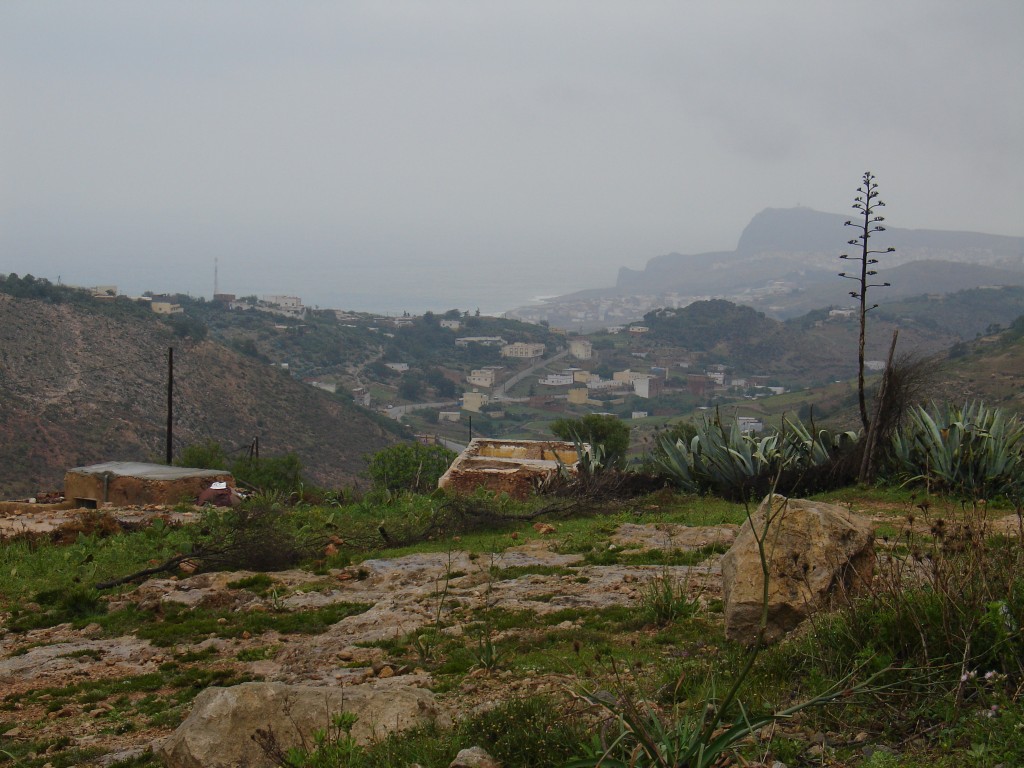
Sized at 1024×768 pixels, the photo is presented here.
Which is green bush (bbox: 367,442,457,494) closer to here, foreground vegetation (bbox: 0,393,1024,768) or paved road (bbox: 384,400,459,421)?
foreground vegetation (bbox: 0,393,1024,768)

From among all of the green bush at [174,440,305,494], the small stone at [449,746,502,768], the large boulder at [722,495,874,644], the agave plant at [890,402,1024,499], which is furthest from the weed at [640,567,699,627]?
the green bush at [174,440,305,494]

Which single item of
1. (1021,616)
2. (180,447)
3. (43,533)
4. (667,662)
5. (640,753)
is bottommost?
(180,447)

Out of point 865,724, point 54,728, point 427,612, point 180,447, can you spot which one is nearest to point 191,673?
point 54,728

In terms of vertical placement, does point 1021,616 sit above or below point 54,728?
above

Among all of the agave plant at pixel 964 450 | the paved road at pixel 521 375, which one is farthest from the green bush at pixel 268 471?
the paved road at pixel 521 375

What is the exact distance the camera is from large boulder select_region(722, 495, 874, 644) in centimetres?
503

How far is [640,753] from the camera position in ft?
10.1

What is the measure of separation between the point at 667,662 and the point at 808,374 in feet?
299

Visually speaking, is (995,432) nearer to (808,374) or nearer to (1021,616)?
(1021,616)

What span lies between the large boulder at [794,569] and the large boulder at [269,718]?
189 centimetres

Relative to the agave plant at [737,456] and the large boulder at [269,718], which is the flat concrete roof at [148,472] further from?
the large boulder at [269,718]

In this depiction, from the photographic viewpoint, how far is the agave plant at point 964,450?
35.0ft

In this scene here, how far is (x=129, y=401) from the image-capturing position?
47.4 meters

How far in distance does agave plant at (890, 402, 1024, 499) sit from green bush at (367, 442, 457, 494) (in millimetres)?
7928
